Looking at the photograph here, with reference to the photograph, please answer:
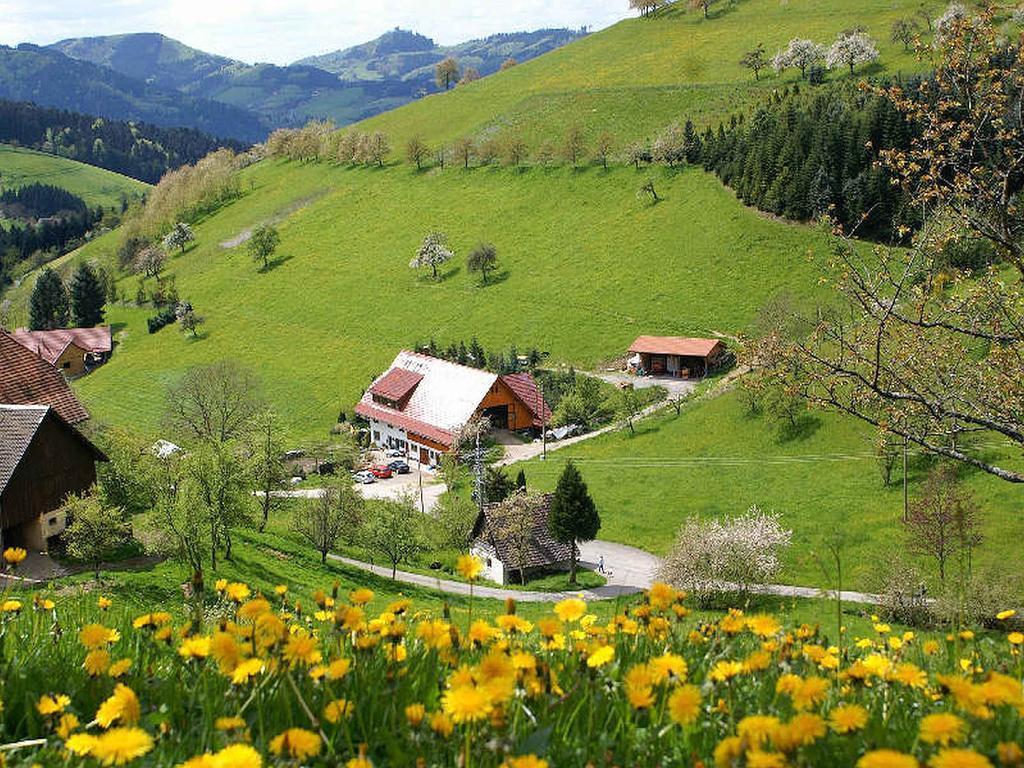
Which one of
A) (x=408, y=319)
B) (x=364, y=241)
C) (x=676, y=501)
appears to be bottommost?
(x=676, y=501)

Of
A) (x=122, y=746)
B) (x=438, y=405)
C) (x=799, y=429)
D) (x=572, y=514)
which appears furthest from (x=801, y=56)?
(x=122, y=746)

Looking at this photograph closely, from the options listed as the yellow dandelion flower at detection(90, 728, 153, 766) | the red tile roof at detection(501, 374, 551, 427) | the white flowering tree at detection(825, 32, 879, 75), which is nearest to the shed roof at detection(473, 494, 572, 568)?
the red tile roof at detection(501, 374, 551, 427)

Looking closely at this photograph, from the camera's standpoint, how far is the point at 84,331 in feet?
358

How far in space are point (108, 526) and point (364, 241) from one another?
87005mm

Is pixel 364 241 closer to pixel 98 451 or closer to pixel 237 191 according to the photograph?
pixel 237 191

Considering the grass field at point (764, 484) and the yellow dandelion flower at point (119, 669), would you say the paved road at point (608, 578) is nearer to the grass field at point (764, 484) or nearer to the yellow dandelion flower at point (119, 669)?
the grass field at point (764, 484)

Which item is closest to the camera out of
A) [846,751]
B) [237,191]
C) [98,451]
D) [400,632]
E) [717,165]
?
[846,751]

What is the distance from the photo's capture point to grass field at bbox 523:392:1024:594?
4084cm

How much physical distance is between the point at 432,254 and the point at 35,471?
70576mm

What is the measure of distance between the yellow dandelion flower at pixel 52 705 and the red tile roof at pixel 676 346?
69.7 meters

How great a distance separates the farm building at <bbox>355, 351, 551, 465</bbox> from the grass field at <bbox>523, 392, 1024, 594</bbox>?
867 cm

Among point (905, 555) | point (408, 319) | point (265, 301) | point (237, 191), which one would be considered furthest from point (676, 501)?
point (237, 191)

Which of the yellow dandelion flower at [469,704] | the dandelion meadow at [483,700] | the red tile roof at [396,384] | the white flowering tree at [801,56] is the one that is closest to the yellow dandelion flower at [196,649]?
the dandelion meadow at [483,700]

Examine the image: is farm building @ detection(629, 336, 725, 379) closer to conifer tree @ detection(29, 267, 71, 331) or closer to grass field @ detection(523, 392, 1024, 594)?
grass field @ detection(523, 392, 1024, 594)
